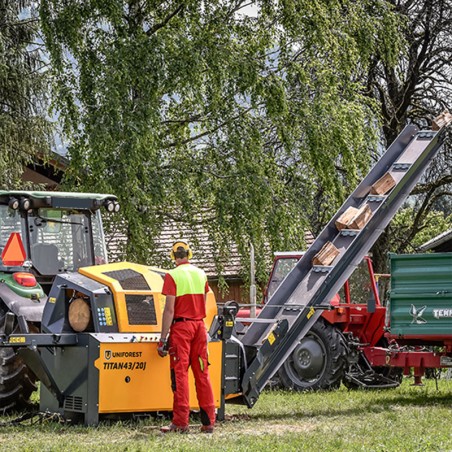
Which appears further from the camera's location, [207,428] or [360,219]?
[360,219]

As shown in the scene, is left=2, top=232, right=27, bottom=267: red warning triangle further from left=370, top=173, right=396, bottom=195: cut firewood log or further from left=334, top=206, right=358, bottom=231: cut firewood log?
left=370, top=173, right=396, bottom=195: cut firewood log

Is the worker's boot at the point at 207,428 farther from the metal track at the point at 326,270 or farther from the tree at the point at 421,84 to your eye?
the tree at the point at 421,84

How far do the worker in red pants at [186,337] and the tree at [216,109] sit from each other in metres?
7.24

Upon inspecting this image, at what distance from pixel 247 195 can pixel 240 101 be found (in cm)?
180

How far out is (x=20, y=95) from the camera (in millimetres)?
20641

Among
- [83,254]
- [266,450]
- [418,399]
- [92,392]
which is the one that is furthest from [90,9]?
[266,450]

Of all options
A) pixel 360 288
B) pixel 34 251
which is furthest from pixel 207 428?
pixel 360 288

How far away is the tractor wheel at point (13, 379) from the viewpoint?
11.4 m

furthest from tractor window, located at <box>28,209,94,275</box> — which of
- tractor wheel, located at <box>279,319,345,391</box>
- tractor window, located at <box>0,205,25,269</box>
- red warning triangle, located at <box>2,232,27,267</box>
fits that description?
tractor wheel, located at <box>279,319,345,391</box>

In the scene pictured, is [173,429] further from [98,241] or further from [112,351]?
[98,241]

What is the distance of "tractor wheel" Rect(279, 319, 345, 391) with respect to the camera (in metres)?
16.5

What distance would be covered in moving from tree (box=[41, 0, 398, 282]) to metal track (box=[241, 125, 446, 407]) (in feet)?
16.5

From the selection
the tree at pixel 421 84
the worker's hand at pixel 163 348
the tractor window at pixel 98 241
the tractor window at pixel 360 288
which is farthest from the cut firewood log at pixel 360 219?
the tree at pixel 421 84

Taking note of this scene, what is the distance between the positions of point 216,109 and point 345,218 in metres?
6.86
